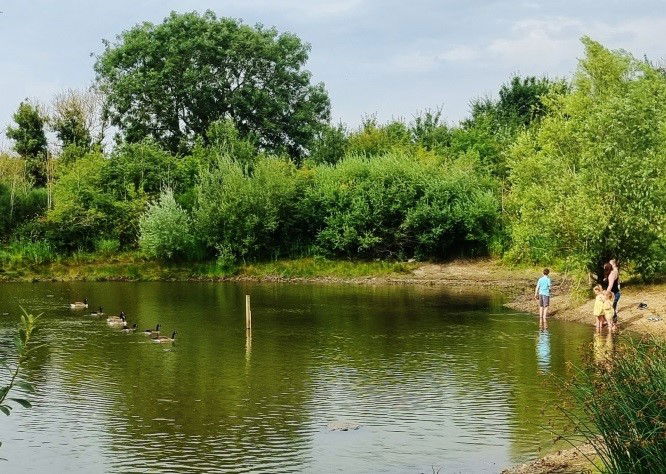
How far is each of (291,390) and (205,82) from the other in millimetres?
53574

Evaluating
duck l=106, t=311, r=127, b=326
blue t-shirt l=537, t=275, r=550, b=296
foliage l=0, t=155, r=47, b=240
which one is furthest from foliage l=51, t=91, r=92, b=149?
blue t-shirt l=537, t=275, r=550, b=296

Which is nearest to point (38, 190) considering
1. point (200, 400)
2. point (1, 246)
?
point (1, 246)

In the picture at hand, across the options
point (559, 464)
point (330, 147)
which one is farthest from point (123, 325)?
point (330, 147)

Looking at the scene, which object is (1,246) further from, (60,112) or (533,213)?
(533,213)

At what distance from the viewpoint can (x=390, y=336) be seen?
103ft

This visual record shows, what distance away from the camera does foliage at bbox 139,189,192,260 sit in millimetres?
56812

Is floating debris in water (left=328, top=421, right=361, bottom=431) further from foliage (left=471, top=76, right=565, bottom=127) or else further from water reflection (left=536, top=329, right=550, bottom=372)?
foliage (left=471, top=76, right=565, bottom=127)

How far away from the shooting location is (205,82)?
7262cm

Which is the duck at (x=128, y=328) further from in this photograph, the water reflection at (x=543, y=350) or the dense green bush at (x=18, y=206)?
the dense green bush at (x=18, y=206)

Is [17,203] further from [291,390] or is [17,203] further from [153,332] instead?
[291,390]

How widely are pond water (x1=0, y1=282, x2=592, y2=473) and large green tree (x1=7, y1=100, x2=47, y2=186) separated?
116 feet

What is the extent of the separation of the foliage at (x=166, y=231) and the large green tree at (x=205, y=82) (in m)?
15.5

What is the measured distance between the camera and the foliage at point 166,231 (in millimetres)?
56812

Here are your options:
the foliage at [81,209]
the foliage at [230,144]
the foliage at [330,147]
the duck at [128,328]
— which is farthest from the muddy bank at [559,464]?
the foliage at [330,147]
